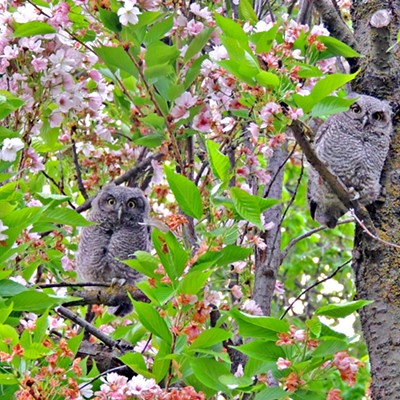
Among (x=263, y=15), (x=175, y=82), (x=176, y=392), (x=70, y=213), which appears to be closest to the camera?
(x=176, y=392)

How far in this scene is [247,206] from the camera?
221 cm

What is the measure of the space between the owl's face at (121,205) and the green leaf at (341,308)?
2.41 m

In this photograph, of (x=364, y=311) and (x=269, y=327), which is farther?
(x=364, y=311)

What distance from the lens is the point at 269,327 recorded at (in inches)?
85.1

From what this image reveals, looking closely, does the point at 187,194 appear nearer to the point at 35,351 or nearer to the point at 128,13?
the point at 35,351

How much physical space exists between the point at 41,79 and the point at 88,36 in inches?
9.4

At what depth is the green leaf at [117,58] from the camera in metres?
2.75

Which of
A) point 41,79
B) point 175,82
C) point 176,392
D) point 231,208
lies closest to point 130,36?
point 175,82

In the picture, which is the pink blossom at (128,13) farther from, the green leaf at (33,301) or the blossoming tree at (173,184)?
the green leaf at (33,301)

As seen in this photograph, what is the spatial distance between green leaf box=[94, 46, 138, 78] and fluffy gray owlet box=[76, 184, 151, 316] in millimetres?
1647

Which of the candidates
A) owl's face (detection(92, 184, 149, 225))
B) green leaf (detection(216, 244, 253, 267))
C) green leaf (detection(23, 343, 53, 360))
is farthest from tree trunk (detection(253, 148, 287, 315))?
owl's face (detection(92, 184, 149, 225))

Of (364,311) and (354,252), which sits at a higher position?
(354,252)

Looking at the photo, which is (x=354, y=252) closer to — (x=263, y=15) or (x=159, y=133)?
(x=159, y=133)

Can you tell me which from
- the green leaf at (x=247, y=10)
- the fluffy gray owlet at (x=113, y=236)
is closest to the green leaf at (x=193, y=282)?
the green leaf at (x=247, y=10)
